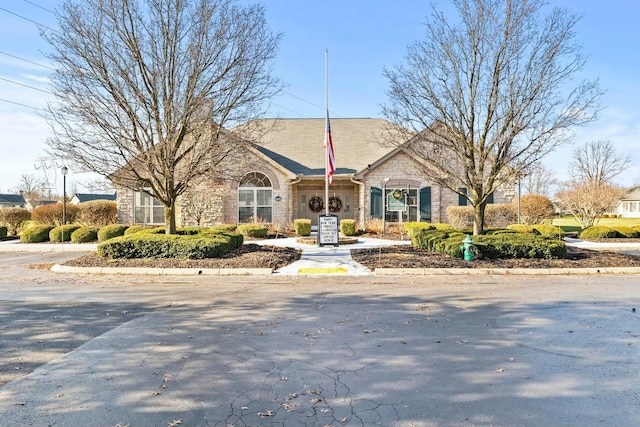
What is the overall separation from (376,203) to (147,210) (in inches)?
519

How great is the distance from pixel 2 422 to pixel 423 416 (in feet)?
10.7

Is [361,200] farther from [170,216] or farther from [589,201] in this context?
[589,201]

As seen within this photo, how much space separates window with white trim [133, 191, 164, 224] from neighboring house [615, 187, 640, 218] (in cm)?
7698

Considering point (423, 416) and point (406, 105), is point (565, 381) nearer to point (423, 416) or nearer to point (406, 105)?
point (423, 416)

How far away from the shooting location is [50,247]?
1914 centimetres

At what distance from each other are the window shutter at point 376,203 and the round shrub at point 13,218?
65.5ft

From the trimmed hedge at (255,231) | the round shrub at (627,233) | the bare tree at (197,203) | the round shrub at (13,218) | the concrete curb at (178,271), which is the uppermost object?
the bare tree at (197,203)

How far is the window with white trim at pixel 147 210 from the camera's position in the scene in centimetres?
2561

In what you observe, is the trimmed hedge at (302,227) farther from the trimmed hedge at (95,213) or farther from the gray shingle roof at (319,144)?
the trimmed hedge at (95,213)

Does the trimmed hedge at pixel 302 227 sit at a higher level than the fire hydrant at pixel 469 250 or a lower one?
higher

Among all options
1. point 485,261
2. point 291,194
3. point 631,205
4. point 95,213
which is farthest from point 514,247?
point 631,205

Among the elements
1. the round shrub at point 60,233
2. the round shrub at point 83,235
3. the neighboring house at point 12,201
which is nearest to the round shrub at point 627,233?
the round shrub at point 83,235

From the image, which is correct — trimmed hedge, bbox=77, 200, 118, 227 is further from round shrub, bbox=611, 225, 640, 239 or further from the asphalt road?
round shrub, bbox=611, 225, 640, 239

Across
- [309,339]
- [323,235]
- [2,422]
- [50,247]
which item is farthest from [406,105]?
[50,247]
